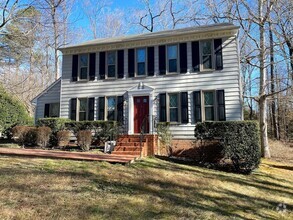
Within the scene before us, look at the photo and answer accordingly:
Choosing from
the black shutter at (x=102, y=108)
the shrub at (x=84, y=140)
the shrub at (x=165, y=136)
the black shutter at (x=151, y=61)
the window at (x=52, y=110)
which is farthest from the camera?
the window at (x=52, y=110)

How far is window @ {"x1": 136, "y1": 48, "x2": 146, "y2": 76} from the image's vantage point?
12.4 meters

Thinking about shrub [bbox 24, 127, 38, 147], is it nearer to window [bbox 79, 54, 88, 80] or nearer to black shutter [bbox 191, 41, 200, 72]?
window [bbox 79, 54, 88, 80]

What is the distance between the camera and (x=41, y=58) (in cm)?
2603

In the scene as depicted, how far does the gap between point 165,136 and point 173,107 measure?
4.96ft

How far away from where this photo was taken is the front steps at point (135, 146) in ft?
31.6

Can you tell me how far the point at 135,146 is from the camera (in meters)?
10.0

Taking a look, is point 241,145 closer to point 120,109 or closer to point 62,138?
point 120,109

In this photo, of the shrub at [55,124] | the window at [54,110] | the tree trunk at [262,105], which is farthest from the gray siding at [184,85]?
the tree trunk at [262,105]

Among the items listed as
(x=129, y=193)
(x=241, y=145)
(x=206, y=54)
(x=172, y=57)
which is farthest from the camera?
(x=172, y=57)

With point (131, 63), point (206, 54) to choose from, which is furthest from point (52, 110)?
point (206, 54)

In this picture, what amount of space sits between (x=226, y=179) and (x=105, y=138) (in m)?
5.99

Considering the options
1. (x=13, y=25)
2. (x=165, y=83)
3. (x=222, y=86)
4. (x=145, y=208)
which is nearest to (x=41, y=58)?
(x=13, y=25)

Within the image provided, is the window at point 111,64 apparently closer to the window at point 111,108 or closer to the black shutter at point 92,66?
the black shutter at point 92,66

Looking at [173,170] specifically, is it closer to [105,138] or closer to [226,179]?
[226,179]
